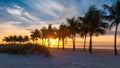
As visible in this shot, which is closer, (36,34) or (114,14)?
(114,14)

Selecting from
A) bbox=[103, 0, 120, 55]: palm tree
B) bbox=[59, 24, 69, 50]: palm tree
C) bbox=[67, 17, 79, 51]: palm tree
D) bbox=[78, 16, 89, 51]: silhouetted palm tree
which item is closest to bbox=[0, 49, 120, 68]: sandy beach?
bbox=[103, 0, 120, 55]: palm tree

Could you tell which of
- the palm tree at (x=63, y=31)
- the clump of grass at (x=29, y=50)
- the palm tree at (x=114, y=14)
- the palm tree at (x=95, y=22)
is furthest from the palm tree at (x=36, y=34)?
the clump of grass at (x=29, y=50)

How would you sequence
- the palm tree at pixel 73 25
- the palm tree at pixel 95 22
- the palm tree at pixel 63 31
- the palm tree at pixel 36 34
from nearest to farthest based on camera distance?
the palm tree at pixel 95 22
the palm tree at pixel 73 25
the palm tree at pixel 63 31
the palm tree at pixel 36 34

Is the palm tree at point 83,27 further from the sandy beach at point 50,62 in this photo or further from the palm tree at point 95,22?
the sandy beach at point 50,62

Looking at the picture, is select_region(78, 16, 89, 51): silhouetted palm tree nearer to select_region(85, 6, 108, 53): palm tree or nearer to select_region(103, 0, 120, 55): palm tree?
select_region(85, 6, 108, 53): palm tree

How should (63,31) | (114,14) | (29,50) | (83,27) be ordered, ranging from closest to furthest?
(29,50), (114,14), (83,27), (63,31)

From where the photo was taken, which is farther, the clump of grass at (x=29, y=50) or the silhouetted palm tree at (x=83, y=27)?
the silhouetted palm tree at (x=83, y=27)

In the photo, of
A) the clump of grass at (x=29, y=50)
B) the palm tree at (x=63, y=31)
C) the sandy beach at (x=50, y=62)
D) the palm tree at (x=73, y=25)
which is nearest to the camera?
the sandy beach at (x=50, y=62)

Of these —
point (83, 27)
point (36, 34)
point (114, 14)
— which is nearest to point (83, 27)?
point (83, 27)

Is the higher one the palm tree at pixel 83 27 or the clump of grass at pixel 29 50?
the palm tree at pixel 83 27

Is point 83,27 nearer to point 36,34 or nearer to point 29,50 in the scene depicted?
point 29,50

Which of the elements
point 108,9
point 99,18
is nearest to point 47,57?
point 108,9

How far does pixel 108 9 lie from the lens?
40562 millimetres

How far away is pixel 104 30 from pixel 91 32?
9.51ft
